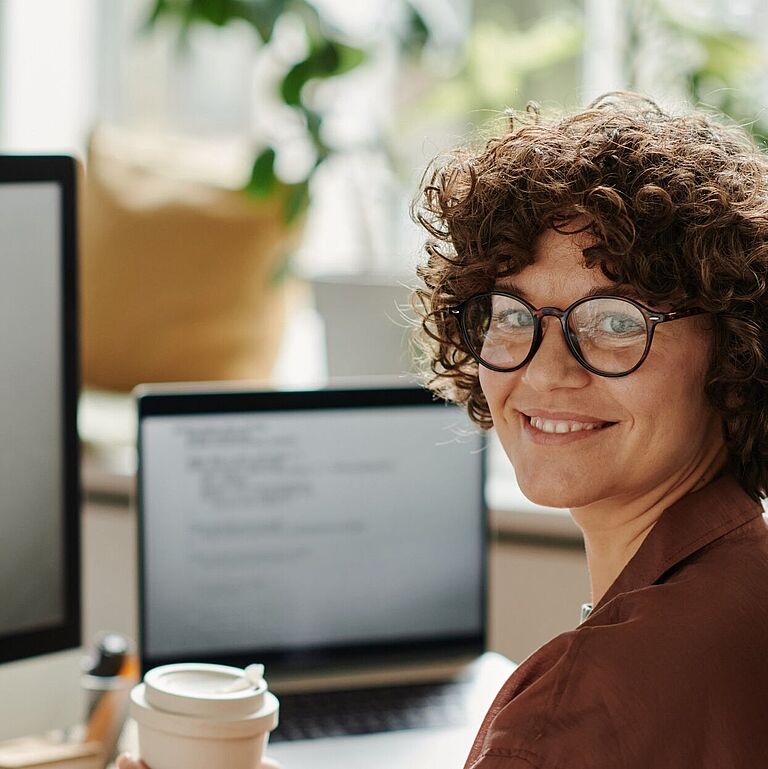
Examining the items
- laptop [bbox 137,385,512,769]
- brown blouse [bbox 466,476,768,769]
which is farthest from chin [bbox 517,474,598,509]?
laptop [bbox 137,385,512,769]

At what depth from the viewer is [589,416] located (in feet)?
2.74

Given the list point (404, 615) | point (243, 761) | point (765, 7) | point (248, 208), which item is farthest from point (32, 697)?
point (765, 7)

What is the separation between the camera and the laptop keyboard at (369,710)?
1183mm

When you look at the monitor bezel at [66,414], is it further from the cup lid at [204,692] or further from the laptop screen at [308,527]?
the cup lid at [204,692]

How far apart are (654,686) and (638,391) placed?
0.21m

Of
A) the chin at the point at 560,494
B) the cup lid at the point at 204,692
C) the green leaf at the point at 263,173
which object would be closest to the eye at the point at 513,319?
the chin at the point at 560,494

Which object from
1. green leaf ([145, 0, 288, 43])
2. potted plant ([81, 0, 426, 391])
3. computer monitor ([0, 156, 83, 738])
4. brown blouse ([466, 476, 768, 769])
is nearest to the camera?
brown blouse ([466, 476, 768, 769])

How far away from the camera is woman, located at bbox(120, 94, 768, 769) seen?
0.69 meters

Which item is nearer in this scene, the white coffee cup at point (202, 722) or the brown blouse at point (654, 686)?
the brown blouse at point (654, 686)

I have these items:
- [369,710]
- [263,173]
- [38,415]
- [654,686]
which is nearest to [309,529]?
[369,710]

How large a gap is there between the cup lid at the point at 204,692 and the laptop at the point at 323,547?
33 cm

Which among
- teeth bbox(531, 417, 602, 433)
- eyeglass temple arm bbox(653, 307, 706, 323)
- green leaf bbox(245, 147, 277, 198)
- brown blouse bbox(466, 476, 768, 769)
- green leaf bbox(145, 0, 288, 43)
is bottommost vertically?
brown blouse bbox(466, 476, 768, 769)

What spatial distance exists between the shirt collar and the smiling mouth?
2.9 inches

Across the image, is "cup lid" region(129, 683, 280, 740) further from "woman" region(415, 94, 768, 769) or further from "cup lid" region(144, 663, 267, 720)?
"woman" region(415, 94, 768, 769)
